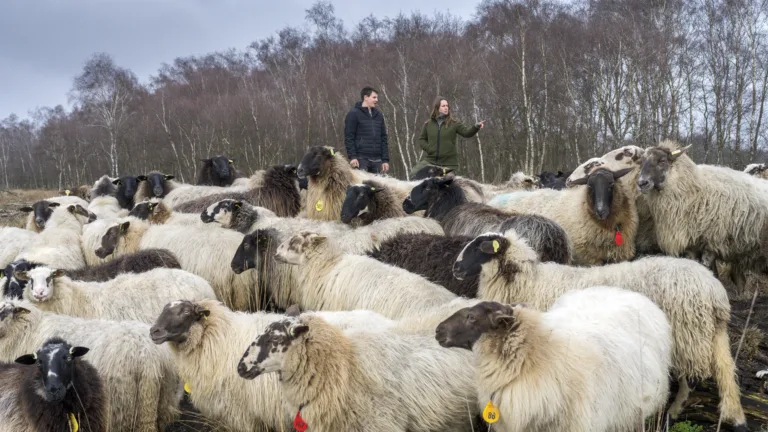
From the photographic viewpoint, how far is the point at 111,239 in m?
8.30

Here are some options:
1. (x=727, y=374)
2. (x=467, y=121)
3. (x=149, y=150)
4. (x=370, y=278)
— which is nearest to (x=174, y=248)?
(x=370, y=278)

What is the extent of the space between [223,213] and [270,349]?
4.40 meters

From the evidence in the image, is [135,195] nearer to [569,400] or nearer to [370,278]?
[370,278]

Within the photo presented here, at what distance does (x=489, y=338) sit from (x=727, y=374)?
2.49 metres

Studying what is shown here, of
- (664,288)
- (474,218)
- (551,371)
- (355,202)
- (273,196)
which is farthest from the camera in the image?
(273,196)

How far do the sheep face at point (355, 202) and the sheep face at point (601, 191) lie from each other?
9.60 feet

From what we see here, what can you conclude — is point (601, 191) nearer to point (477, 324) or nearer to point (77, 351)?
point (477, 324)

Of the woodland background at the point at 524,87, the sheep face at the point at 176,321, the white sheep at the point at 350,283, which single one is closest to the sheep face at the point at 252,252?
the white sheep at the point at 350,283

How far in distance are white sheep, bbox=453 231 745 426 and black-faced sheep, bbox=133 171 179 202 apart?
320 inches

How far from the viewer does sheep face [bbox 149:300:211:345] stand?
490cm

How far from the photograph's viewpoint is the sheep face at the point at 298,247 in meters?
6.61

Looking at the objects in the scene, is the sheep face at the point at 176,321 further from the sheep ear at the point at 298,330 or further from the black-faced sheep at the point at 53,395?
the sheep ear at the point at 298,330

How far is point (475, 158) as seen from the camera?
30.9 meters

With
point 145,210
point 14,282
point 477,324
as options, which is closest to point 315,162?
point 145,210
